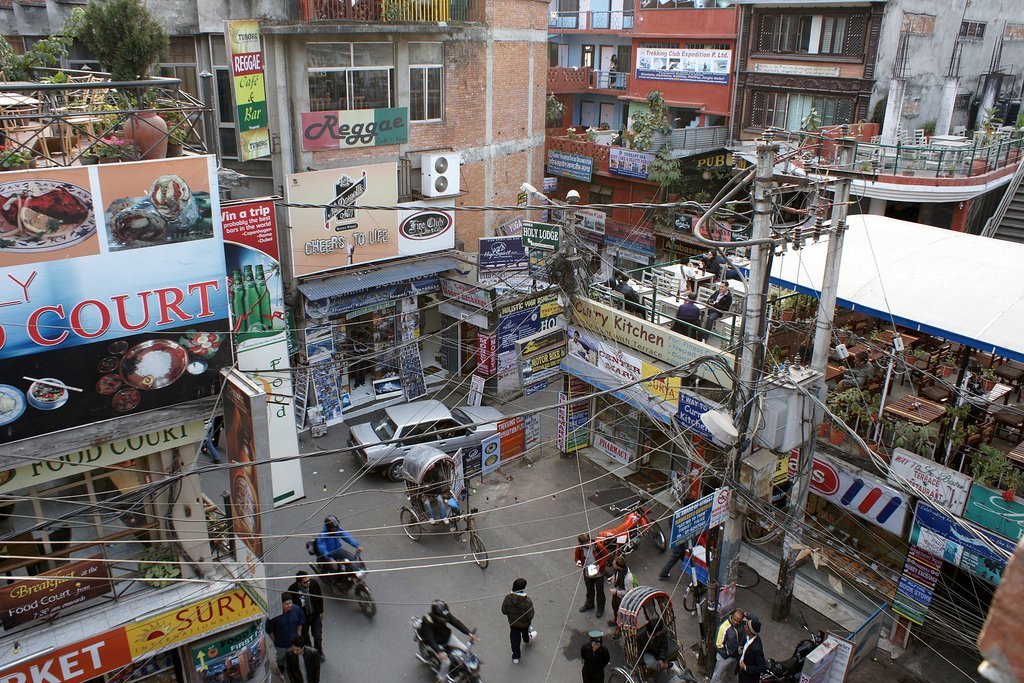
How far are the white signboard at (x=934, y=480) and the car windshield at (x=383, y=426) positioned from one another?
11016mm

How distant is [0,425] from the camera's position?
34.1 feet

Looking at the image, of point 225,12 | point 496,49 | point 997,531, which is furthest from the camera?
point 496,49

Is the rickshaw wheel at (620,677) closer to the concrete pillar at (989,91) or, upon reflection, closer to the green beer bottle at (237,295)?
the green beer bottle at (237,295)

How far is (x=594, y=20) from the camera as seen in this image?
39.2 metres

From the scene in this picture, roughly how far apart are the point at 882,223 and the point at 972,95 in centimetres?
1656

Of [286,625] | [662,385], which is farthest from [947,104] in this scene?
[286,625]

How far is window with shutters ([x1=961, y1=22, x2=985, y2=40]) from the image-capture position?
28219 mm

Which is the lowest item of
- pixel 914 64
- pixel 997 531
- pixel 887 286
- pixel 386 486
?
pixel 386 486

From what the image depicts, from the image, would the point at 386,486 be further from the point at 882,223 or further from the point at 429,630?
the point at 882,223

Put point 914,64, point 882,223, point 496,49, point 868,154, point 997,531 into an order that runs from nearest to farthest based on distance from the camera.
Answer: point 997,531 → point 882,223 → point 868,154 → point 496,49 → point 914,64

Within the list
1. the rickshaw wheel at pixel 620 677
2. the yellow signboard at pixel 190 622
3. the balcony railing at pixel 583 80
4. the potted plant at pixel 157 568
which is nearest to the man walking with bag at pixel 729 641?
the rickshaw wheel at pixel 620 677

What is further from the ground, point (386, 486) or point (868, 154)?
point (868, 154)

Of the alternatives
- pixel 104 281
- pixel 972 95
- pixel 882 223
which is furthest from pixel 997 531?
pixel 972 95

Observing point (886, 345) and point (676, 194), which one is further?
point (676, 194)
